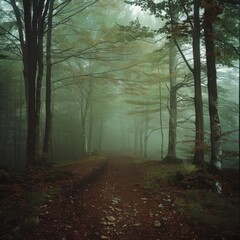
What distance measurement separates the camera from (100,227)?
5578mm

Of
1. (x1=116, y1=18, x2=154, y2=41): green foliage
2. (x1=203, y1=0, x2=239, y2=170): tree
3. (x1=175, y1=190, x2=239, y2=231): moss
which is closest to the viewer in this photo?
(x1=175, y1=190, x2=239, y2=231): moss

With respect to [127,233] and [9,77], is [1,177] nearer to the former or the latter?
[127,233]

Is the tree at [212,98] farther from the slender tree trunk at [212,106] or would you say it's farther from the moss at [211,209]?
the moss at [211,209]

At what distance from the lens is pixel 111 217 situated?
609 centimetres

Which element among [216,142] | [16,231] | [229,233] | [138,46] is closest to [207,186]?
[216,142]

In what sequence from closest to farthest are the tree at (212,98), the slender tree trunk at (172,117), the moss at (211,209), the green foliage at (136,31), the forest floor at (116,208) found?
the forest floor at (116,208), the moss at (211,209), the tree at (212,98), the green foliage at (136,31), the slender tree trunk at (172,117)

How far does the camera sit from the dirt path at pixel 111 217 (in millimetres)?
5207

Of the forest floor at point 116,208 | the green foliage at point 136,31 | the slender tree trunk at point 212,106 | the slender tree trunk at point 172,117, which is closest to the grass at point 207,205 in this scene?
the forest floor at point 116,208

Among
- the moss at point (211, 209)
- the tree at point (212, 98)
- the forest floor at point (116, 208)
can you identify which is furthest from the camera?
the tree at point (212, 98)

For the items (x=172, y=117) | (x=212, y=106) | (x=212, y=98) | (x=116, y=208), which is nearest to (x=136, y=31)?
(x=212, y=98)

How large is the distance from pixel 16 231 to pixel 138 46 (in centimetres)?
1282

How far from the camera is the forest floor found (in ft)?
16.9

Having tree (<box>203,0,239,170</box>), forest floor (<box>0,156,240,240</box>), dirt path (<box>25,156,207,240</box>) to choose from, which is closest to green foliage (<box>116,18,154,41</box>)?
tree (<box>203,0,239,170</box>)

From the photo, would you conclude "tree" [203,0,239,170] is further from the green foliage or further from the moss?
the green foliage
